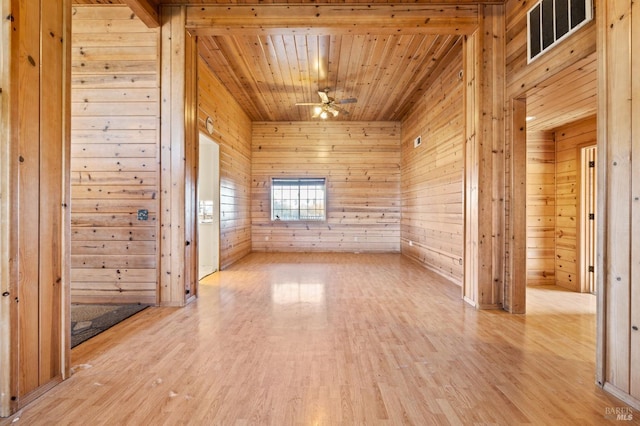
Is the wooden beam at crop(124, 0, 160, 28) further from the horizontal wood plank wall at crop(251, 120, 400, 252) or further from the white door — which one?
the horizontal wood plank wall at crop(251, 120, 400, 252)

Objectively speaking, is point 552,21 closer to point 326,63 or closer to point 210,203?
point 326,63

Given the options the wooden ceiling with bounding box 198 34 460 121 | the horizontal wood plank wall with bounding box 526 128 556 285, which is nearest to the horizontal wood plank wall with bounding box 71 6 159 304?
the wooden ceiling with bounding box 198 34 460 121

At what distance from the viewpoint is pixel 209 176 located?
553 centimetres

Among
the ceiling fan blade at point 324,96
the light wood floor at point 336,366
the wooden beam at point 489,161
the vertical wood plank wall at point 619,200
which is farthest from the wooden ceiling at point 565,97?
the ceiling fan blade at point 324,96

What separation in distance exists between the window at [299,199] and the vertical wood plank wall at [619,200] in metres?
6.38

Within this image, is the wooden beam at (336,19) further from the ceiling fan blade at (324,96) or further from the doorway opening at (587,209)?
the doorway opening at (587,209)

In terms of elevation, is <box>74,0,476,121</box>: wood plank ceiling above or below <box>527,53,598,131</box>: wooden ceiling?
above

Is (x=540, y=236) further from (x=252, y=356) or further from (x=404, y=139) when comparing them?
(x=252, y=356)

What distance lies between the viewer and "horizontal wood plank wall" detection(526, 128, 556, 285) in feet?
16.0

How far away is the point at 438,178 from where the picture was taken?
5.46 m

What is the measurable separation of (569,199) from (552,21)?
2.96 m

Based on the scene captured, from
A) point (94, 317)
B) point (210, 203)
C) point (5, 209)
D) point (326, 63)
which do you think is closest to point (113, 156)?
point (94, 317)

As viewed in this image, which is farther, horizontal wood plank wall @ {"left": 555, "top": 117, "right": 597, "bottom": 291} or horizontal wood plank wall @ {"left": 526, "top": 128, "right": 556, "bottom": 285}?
horizontal wood plank wall @ {"left": 526, "top": 128, "right": 556, "bottom": 285}

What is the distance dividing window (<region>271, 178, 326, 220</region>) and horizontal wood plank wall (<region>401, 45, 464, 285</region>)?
2117mm
